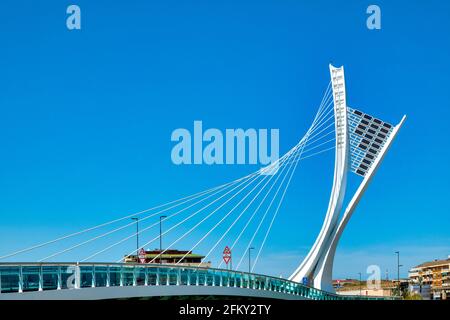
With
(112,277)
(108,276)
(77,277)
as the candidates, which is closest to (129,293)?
(112,277)

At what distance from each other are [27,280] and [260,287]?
53.6 feet

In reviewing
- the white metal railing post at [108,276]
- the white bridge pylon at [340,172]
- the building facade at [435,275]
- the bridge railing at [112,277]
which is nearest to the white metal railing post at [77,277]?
the bridge railing at [112,277]

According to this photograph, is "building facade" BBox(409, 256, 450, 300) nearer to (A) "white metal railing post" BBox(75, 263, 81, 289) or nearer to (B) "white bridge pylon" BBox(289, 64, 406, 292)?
(B) "white bridge pylon" BBox(289, 64, 406, 292)

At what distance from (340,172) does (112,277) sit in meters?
25.0

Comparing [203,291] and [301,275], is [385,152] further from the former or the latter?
[203,291]

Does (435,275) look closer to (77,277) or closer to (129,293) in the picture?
(129,293)

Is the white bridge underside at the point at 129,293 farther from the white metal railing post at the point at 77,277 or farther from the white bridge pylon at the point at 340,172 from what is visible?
the white bridge pylon at the point at 340,172

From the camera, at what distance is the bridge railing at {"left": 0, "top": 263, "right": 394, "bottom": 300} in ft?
52.1

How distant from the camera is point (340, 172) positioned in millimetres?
43031

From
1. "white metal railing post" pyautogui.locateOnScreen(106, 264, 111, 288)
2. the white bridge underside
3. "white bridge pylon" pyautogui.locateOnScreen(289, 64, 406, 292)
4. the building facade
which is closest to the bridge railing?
"white metal railing post" pyautogui.locateOnScreen(106, 264, 111, 288)
